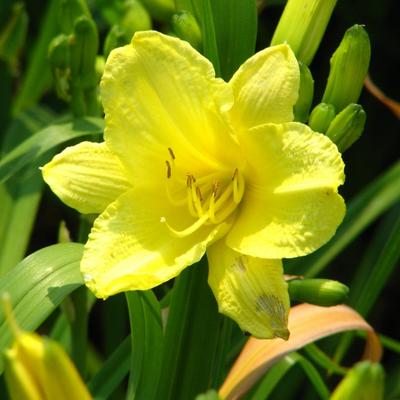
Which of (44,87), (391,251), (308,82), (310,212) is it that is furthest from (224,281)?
(44,87)

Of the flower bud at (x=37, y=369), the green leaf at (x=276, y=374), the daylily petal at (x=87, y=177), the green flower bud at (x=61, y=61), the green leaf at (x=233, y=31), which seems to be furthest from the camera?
the green flower bud at (x=61, y=61)

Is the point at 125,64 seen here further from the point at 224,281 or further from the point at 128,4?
the point at 128,4

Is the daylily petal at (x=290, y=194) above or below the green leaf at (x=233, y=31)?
below

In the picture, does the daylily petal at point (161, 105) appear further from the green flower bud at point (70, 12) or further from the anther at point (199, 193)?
the green flower bud at point (70, 12)

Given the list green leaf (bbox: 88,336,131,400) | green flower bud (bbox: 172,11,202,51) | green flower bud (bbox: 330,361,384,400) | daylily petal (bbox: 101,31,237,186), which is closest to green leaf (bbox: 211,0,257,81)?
green flower bud (bbox: 172,11,202,51)

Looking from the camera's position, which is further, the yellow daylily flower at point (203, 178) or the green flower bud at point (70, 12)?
the green flower bud at point (70, 12)

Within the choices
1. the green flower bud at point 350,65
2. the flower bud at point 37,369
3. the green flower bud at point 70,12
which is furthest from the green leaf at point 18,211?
the flower bud at point 37,369

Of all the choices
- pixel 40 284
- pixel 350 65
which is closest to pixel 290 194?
pixel 350 65
